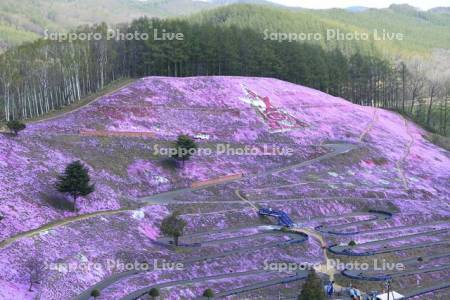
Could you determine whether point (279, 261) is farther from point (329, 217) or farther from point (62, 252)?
point (62, 252)

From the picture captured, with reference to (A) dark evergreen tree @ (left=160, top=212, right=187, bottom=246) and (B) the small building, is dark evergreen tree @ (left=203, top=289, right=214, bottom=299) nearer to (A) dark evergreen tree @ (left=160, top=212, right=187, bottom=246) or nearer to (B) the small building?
(A) dark evergreen tree @ (left=160, top=212, right=187, bottom=246)

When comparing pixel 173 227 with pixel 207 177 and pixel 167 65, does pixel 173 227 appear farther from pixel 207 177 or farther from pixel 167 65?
pixel 167 65

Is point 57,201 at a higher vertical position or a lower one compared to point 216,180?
higher

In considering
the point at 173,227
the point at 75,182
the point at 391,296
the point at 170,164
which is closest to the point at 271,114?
the point at 170,164

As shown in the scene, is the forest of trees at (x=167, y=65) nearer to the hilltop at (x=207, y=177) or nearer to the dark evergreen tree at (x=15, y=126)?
the hilltop at (x=207, y=177)

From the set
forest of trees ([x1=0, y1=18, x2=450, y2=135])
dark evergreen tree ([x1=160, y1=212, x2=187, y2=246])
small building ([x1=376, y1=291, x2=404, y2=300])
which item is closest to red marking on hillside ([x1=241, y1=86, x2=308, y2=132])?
forest of trees ([x1=0, y1=18, x2=450, y2=135])
